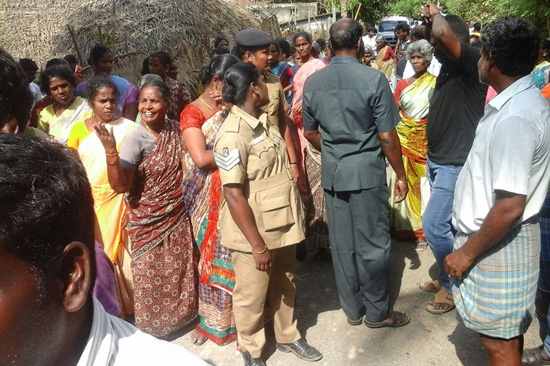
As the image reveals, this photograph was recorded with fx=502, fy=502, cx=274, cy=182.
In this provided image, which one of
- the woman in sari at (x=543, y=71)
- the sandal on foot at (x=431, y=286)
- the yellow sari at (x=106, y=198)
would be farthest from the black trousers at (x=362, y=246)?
the woman in sari at (x=543, y=71)

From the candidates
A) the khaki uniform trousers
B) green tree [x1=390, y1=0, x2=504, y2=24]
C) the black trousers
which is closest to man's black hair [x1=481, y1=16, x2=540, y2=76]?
the black trousers

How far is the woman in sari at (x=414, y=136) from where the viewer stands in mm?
4195

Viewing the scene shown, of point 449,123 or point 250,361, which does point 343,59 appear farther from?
point 250,361

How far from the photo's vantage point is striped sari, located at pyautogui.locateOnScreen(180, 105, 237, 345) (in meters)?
3.05

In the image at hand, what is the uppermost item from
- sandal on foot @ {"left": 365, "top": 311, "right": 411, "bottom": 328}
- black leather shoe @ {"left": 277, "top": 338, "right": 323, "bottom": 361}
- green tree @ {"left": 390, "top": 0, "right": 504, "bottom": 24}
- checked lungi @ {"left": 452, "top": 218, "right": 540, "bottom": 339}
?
checked lungi @ {"left": 452, "top": 218, "right": 540, "bottom": 339}

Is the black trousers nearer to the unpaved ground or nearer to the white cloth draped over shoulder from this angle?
the unpaved ground

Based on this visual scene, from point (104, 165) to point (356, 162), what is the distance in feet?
5.08

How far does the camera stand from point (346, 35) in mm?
2961

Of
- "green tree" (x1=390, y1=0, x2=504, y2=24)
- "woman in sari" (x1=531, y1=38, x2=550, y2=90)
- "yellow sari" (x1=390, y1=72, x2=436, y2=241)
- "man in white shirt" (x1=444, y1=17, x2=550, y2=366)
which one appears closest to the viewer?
"man in white shirt" (x1=444, y1=17, x2=550, y2=366)

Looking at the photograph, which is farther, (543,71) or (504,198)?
(543,71)

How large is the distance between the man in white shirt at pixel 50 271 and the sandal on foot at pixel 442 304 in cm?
259

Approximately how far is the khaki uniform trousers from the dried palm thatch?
7.84m

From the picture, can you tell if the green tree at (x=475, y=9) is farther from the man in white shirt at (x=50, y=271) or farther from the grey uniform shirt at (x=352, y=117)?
the man in white shirt at (x=50, y=271)

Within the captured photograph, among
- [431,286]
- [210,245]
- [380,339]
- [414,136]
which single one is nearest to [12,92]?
[210,245]
